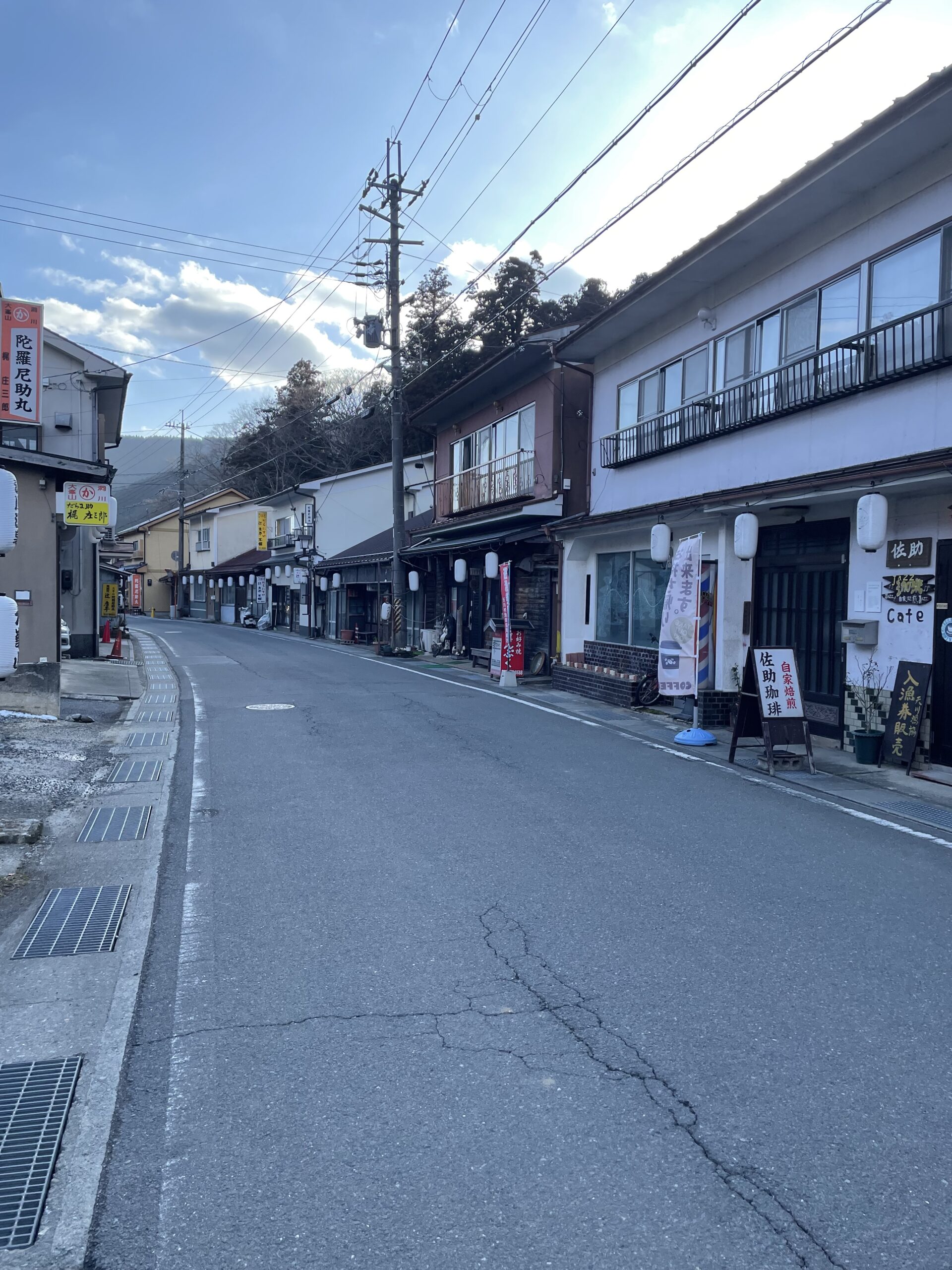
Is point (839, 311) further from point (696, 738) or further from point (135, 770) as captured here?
point (135, 770)

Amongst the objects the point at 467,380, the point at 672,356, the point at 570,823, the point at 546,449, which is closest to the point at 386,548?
the point at 467,380

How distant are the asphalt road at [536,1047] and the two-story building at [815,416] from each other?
13.4ft

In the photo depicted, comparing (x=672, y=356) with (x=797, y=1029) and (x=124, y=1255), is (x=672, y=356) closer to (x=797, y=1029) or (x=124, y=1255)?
(x=797, y=1029)

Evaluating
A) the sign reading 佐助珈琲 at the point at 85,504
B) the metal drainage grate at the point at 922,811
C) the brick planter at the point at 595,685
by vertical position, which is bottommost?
the metal drainage grate at the point at 922,811

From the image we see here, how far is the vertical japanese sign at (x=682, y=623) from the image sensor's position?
12469 millimetres

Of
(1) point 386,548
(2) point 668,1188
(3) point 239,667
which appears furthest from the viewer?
(1) point 386,548

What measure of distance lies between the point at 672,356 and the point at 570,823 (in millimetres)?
11039

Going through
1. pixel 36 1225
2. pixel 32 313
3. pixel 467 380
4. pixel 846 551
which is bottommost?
pixel 36 1225

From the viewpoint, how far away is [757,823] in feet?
25.9

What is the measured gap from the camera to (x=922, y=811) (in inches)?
333

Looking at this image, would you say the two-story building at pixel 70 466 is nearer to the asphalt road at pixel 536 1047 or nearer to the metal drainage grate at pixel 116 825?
the metal drainage grate at pixel 116 825

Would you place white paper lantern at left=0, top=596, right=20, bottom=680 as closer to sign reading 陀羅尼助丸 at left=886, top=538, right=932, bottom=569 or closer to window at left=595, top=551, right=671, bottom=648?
sign reading 陀羅尼助丸 at left=886, top=538, right=932, bottom=569

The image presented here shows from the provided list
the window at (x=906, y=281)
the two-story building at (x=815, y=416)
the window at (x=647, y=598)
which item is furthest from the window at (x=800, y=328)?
the window at (x=647, y=598)

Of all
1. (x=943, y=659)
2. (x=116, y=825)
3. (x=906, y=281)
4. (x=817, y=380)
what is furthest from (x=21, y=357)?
(x=943, y=659)
